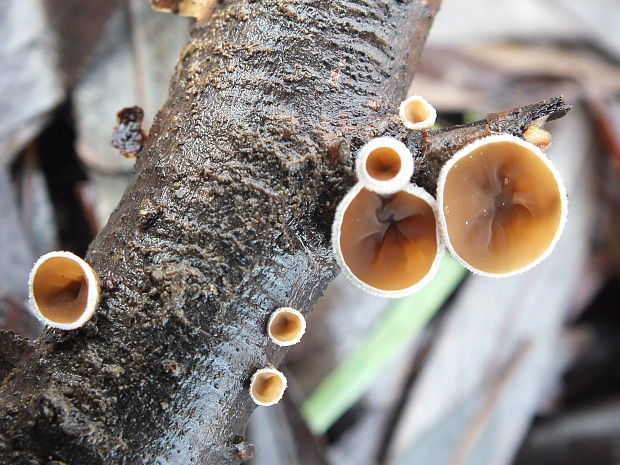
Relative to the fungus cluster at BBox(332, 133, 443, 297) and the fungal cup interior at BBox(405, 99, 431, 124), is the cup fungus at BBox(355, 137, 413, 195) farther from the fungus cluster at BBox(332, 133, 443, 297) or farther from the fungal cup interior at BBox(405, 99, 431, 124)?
the fungal cup interior at BBox(405, 99, 431, 124)

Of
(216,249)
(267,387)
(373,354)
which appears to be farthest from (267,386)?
(373,354)

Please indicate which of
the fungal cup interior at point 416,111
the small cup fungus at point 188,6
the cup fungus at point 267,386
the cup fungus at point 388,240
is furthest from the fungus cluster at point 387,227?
the small cup fungus at point 188,6

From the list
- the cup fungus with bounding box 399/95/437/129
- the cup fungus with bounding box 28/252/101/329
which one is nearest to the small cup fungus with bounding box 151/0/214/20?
the cup fungus with bounding box 399/95/437/129

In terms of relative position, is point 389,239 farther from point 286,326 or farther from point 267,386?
point 267,386

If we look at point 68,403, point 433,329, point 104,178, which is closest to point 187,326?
point 68,403

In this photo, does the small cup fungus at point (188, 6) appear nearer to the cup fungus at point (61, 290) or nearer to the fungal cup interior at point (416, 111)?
the fungal cup interior at point (416, 111)

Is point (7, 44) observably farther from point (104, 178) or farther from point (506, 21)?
point (506, 21)
